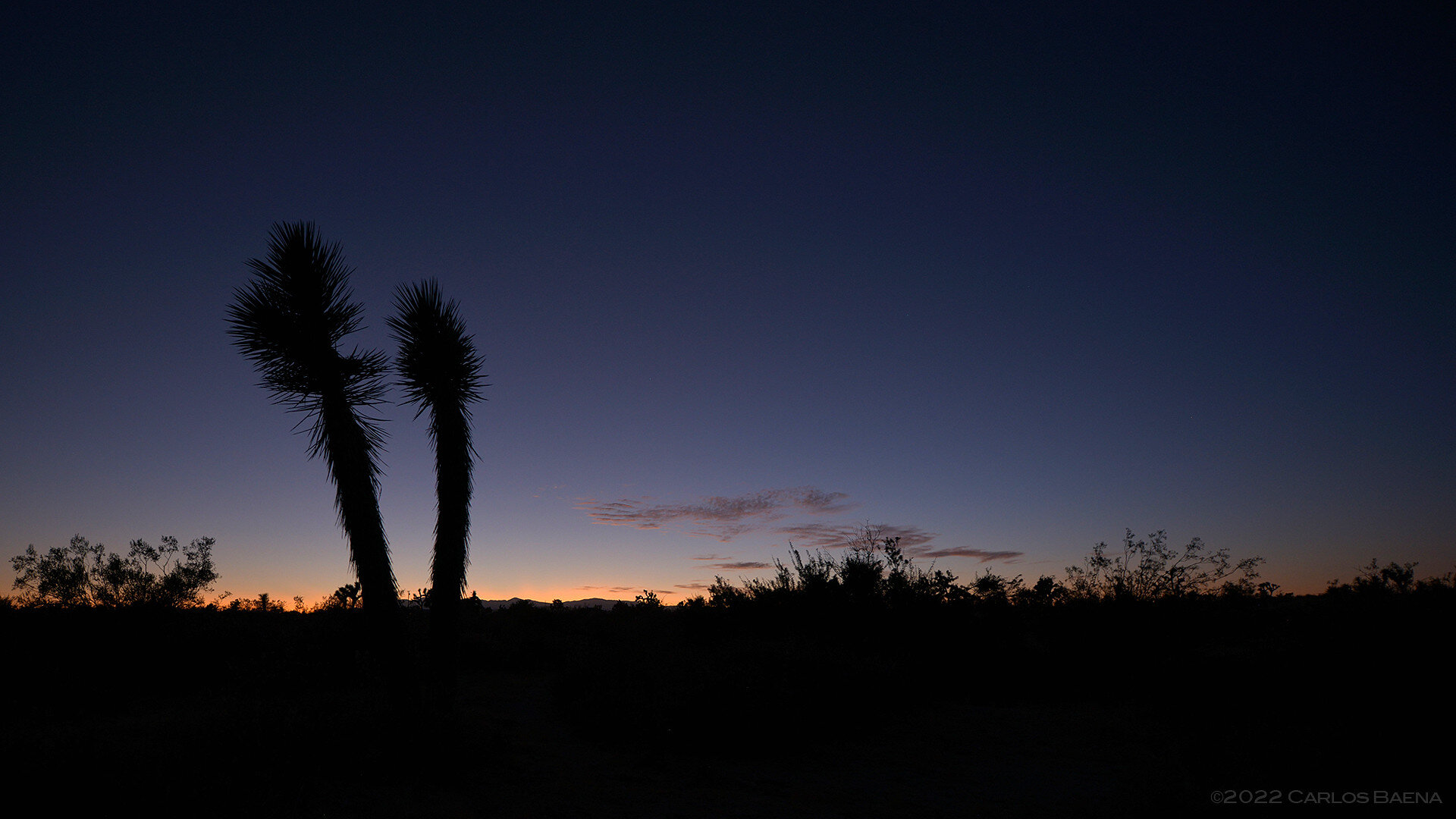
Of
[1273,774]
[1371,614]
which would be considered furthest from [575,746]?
[1371,614]

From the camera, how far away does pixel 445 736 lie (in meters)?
7.27

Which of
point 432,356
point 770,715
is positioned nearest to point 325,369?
point 432,356

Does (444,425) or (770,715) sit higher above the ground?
(444,425)

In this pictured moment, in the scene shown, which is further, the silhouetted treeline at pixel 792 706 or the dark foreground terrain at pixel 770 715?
the silhouetted treeline at pixel 792 706

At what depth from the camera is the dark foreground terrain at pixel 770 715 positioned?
19.7 feet

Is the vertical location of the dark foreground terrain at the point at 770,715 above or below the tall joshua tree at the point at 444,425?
below

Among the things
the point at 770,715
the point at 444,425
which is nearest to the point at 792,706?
the point at 770,715

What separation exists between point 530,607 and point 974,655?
17.3 m

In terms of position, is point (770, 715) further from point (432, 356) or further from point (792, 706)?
point (432, 356)

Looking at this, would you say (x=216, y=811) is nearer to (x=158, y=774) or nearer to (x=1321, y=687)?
(x=158, y=774)

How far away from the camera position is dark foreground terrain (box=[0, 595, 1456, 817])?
6012 mm

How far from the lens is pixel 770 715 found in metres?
8.95

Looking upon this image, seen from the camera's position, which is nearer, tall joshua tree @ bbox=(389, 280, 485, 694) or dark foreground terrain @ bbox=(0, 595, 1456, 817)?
dark foreground terrain @ bbox=(0, 595, 1456, 817)

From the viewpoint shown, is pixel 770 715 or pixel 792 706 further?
pixel 792 706
